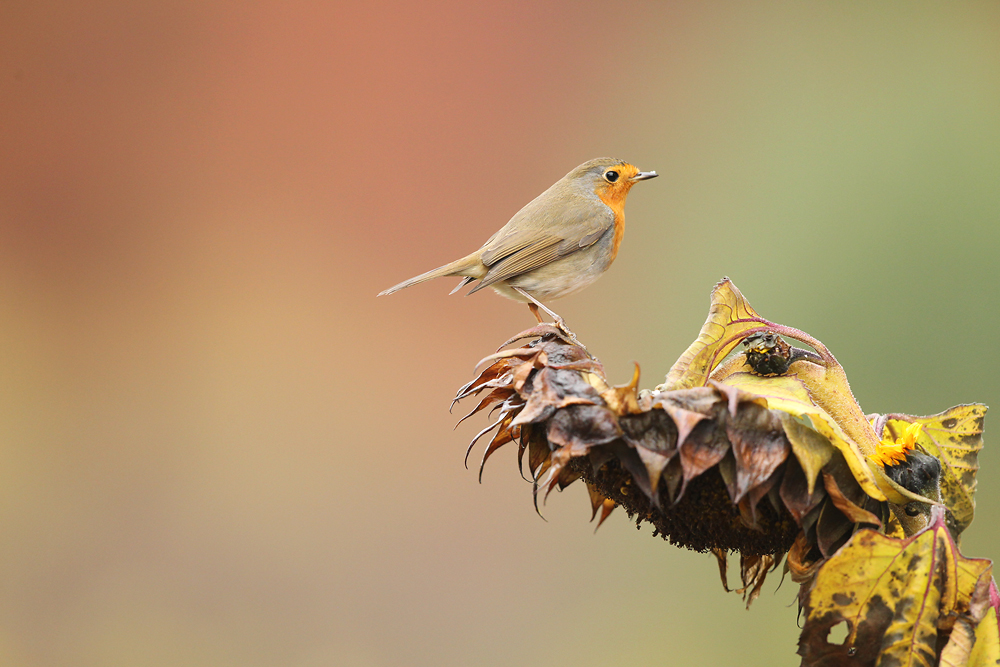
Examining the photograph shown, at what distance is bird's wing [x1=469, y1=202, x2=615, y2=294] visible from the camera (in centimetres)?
273

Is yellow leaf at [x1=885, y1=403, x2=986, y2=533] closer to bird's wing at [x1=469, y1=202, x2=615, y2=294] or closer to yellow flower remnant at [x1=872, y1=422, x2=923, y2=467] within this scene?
yellow flower remnant at [x1=872, y1=422, x2=923, y2=467]

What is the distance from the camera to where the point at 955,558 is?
39.4 inches

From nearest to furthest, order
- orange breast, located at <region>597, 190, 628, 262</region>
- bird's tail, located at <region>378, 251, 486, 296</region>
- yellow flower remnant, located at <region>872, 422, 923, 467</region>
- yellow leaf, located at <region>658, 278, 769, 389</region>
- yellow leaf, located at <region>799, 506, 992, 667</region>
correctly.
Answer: yellow leaf, located at <region>799, 506, 992, 667</region> → yellow flower remnant, located at <region>872, 422, 923, 467</region> → yellow leaf, located at <region>658, 278, 769, 389</region> → bird's tail, located at <region>378, 251, 486, 296</region> → orange breast, located at <region>597, 190, 628, 262</region>

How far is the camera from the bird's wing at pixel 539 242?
2.73 m

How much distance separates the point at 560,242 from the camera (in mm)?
2822

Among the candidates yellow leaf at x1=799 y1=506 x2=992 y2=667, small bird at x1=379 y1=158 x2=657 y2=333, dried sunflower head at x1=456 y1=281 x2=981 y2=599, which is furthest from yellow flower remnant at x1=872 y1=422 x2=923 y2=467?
small bird at x1=379 y1=158 x2=657 y2=333

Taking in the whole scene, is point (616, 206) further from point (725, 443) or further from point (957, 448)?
point (725, 443)

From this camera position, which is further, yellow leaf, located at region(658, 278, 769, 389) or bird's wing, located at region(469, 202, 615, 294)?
bird's wing, located at region(469, 202, 615, 294)

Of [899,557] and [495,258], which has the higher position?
[495,258]

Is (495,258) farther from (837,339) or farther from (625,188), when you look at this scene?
(837,339)

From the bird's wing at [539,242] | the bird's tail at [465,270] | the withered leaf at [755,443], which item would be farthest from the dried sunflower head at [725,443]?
the bird's tail at [465,270]

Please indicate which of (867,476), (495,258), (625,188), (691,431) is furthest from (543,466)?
(625,188)

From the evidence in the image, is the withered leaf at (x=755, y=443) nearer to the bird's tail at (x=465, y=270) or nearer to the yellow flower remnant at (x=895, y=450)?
the yellow flower remnant at (x=895, y=450)

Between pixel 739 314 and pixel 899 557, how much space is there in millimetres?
450
